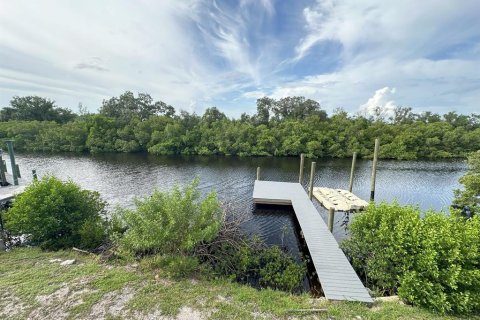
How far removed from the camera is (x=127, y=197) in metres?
14.2

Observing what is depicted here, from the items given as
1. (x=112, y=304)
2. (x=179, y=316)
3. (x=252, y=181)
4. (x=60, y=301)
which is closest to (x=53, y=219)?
(x=60, y=301)

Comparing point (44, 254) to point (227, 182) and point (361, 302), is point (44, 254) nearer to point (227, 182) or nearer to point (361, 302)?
point (361, 302)

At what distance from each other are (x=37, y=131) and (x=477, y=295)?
53.2 m

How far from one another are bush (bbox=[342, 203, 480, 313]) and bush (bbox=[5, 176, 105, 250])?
26.1 ft

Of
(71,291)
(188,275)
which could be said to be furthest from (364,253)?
(71,291)

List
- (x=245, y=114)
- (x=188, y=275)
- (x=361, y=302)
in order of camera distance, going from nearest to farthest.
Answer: (x=361, y=302) < (x=188, y=275) < (x=245, y=114)

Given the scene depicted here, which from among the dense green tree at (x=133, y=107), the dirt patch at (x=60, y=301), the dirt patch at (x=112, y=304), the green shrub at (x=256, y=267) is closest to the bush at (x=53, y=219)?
the dirt patch at (x=60, y=301)

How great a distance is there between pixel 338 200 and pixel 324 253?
627cm

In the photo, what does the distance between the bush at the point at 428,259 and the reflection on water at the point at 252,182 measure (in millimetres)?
3588

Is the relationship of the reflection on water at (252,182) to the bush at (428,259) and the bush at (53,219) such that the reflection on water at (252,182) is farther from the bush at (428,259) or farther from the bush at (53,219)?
the bush at (53,219)

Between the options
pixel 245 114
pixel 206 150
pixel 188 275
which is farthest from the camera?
pixel 245 114

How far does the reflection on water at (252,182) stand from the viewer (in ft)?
38.3

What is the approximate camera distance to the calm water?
1194 cm

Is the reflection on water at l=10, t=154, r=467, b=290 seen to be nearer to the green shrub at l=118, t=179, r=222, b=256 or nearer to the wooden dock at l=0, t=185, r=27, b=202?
the green shrub at l=118, t=179, r=222, b=256
